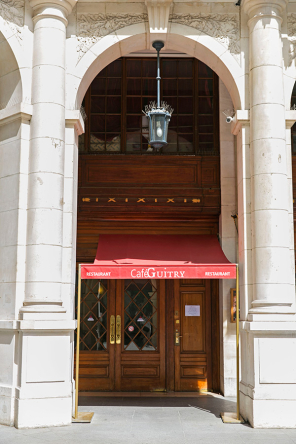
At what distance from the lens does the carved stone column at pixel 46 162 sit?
8766 millimetres

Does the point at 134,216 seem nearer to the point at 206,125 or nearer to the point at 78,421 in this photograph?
the point at 206,125

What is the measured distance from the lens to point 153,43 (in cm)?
995

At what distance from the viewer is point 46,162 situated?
902 cm

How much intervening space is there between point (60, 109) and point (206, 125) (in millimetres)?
4661

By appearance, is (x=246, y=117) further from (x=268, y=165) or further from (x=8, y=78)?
(x=8, y=78)

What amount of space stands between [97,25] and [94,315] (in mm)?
6622

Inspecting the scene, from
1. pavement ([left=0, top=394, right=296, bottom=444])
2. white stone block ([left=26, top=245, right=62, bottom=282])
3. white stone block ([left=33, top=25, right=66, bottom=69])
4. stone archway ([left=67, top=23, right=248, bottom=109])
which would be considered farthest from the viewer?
stone archway ([left=67, top=23, right=248, bottom=109])

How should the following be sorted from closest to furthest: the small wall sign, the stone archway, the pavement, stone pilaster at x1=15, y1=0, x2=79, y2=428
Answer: the pavement → stone pilaster at x1=15, y1=0, x2=79, y2=428 → the stone archway → the small wall sign

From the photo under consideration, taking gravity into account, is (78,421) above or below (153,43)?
below

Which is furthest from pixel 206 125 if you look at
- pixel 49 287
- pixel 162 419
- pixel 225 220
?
pixel 162 419

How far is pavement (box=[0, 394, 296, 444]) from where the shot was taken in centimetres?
765

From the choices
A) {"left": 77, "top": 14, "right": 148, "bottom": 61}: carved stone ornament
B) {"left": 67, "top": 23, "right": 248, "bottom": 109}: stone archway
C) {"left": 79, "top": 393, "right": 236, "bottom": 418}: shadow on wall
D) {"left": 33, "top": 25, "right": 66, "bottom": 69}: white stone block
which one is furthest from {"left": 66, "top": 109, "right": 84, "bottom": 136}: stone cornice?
{"left": 79, "top": 393, "right": 236, "bottom": 418}: shadow on wall

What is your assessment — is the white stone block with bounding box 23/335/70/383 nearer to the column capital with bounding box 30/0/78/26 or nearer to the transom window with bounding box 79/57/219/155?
the transom window with bounding box 79/57/219/155

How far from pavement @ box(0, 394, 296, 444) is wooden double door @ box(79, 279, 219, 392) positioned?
5.36ft
